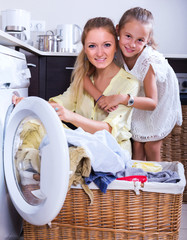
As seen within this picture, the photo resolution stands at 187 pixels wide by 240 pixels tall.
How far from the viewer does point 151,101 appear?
1.79 meters

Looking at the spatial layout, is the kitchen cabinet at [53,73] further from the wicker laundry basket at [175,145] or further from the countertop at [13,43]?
the wicker laundry basket at [175,145]

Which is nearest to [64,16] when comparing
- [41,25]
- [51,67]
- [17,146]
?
[41,25]

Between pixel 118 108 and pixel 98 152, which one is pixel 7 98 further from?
pixel 118 108

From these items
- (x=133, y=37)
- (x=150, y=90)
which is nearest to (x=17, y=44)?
(x=133, y=37)

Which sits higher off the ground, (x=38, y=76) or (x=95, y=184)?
(x=38, y=76)

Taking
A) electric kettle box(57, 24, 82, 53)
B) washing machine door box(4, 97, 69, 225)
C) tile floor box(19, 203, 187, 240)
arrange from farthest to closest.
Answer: electric kettle box(57, 24, 82, 53), tile floor box(19, 203, 187, 240), washing machine door box(4, 97, 69, 225)

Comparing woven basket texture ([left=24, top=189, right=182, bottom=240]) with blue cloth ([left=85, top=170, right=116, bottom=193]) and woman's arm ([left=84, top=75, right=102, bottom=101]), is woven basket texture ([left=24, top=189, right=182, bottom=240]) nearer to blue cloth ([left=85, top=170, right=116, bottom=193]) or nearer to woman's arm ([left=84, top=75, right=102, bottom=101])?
blue cloth ([left=85, top=170, right=116, bottom=193])

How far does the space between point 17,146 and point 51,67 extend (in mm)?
1102

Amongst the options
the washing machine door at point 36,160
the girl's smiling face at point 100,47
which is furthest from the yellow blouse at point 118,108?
the washing machine door at point 36,160

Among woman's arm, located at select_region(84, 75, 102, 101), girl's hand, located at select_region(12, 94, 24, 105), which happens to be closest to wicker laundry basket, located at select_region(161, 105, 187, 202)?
woman's arm, located at select_region(84, 75, 102, 101)

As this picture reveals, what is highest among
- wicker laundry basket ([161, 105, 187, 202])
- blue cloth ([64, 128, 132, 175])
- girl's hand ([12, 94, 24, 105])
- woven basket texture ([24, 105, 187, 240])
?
girl's hand ([12, 94, 24, 105])

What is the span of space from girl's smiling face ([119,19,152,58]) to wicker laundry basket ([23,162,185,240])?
0.75m

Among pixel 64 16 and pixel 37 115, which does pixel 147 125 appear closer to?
pixel 37 115

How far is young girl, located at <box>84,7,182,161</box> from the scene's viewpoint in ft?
5.86
